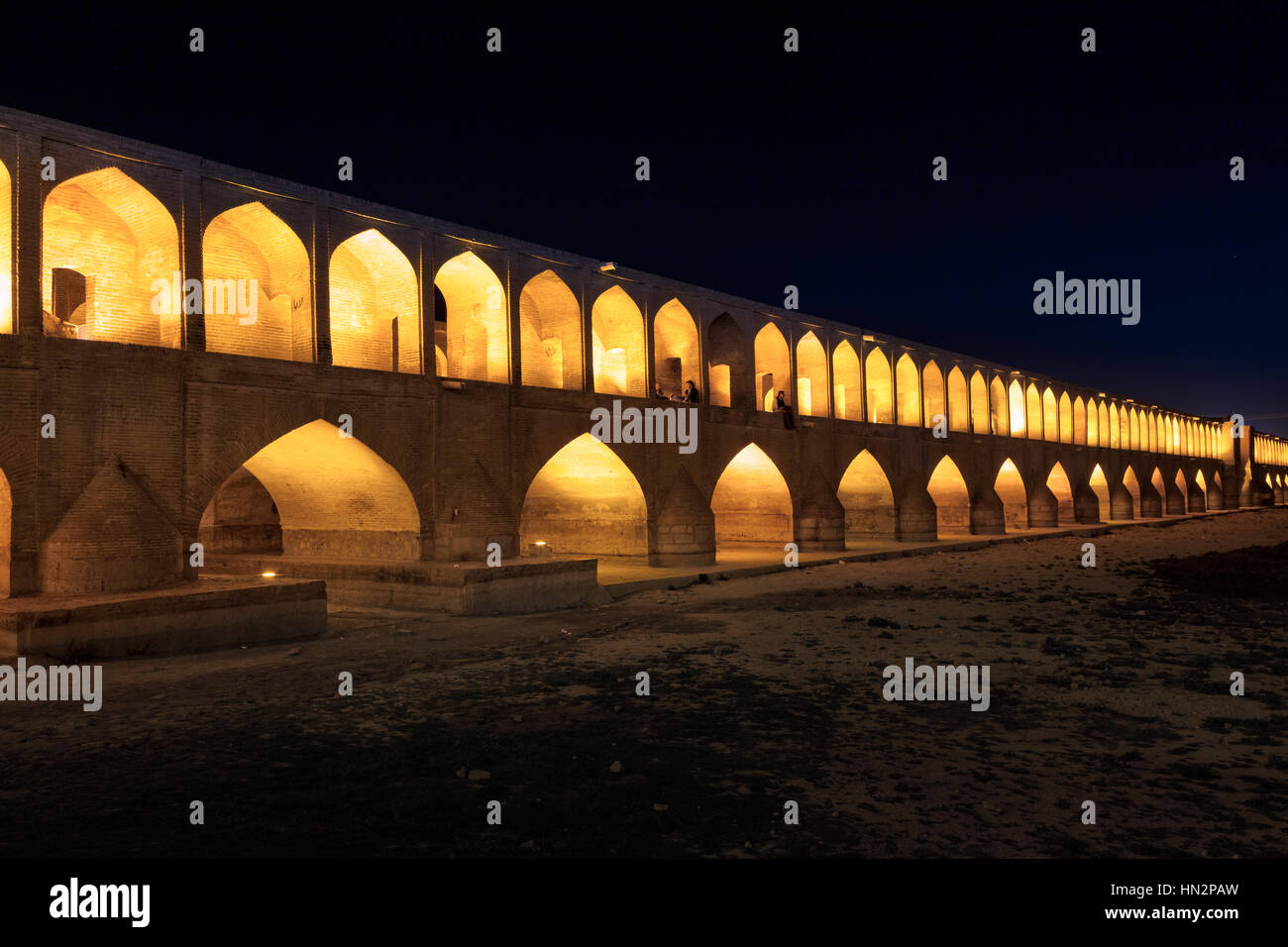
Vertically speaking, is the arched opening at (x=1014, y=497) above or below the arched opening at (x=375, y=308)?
below

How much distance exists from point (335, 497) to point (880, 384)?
16.2 m

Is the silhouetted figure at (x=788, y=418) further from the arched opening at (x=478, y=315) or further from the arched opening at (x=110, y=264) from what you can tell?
the arched opening at (x=110, y=264)

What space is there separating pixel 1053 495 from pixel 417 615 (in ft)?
85.6

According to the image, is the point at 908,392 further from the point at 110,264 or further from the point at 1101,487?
the point at 110,264

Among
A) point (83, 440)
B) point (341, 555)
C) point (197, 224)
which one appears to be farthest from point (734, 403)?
point (83, 440)

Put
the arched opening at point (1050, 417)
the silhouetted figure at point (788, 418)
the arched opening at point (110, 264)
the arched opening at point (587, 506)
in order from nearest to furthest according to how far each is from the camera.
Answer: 1. the arched opening at point (110, 264)
2. the arched opening at point (587, 506)
3. the silhouetted figure at point (788, 418)
4. the arched opening at point (1050, 417)

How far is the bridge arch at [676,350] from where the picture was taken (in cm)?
1868

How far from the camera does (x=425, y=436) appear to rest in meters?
13.3

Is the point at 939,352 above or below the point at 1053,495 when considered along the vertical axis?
above

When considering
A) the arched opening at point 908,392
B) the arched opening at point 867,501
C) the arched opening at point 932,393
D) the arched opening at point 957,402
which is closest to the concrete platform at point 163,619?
the arched opening at point 867,501

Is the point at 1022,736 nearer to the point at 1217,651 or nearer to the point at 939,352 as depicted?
the point at 1217,651

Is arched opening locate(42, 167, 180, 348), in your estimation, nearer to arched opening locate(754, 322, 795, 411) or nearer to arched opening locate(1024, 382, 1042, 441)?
arched opening locate(754, 322, 795, 411)

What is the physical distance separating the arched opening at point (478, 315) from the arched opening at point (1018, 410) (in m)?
23.1

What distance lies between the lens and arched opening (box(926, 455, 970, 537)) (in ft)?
87.1
